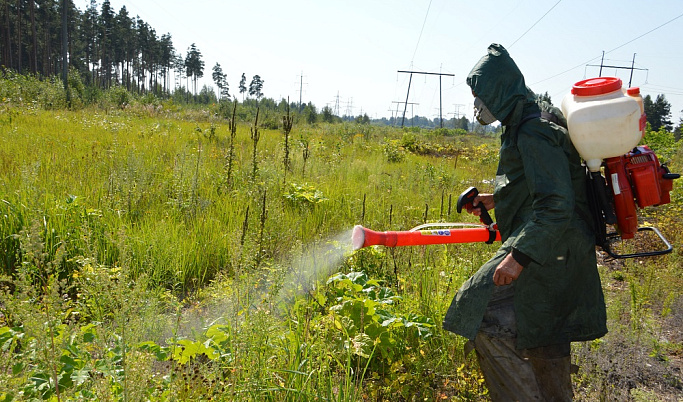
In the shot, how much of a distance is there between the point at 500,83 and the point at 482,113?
6.7 inches

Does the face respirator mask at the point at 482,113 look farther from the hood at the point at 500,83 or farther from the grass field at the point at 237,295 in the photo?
the grass field at the point at 237,295

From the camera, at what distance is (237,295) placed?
1880 mm

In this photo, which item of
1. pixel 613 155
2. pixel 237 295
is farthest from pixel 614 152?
pixel 237 295

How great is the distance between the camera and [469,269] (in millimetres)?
3629

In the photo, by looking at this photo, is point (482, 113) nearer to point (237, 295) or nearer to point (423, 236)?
point (423, 236)

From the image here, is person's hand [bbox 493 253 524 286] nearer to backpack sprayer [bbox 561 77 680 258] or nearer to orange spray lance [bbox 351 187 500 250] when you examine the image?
orange spray lance [bbox 351 187 500 250]

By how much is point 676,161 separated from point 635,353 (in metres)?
13.8

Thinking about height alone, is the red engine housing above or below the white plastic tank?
below

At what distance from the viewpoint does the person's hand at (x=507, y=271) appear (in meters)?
1.95

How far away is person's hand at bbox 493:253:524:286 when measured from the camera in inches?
76.9

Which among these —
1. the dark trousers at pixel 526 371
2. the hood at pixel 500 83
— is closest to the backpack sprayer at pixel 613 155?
the hood at pixel 500 83

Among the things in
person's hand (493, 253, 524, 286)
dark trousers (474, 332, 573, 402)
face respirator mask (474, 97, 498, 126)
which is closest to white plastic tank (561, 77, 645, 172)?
face respirator mask (474, 97, 498, 126)

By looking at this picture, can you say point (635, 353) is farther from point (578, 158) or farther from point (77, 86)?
point (77, 86)

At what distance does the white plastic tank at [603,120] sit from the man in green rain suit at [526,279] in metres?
0.10
